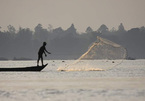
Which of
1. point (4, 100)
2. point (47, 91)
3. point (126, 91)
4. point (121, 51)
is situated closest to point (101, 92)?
point (126, 91)

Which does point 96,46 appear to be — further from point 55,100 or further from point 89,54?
point 55,100

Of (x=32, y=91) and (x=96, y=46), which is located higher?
(x=96, y=46)

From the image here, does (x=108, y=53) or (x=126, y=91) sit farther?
(x=108, y=53)

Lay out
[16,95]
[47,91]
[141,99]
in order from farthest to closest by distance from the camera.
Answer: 1. [47,91]
2. [16,95]
3. [141,99]

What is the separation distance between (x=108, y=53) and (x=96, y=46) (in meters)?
2.17

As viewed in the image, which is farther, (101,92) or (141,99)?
(101,92)

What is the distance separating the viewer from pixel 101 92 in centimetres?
2562

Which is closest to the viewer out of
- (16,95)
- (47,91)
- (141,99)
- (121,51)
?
(141,99)

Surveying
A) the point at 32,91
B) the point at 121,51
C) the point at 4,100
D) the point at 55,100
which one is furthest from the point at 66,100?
the point at 121,51

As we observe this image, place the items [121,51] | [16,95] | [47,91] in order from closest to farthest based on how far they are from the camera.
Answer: [16,95] → [47,91] → [121,51]

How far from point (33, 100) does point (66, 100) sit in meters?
1.55

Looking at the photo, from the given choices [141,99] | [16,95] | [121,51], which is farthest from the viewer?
[121,51]

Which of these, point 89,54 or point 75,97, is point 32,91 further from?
point 89,54

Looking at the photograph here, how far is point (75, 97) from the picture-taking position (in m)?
23.4
